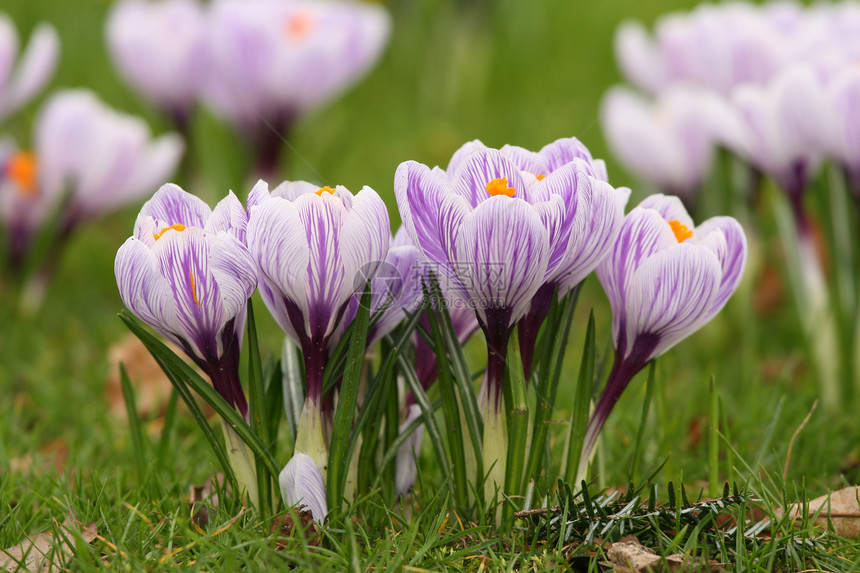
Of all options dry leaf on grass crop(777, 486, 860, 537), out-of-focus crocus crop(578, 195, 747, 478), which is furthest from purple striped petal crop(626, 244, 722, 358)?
dry leaf on grass crop(777, 486, 860, 537)

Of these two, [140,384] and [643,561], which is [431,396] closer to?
[643,561]

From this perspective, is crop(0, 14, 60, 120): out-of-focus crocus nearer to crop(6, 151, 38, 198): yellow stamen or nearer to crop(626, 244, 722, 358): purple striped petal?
crop(6, 151, 38, 198): yellow stamen

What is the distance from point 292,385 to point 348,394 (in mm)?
170

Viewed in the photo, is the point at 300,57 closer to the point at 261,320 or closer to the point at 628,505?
the point at 261,320

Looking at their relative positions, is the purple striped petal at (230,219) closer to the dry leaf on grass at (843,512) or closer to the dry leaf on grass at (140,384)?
the dry leaf on grass at (843,512)

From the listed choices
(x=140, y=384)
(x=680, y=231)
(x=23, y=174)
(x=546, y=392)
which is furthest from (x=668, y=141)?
(x=23, y=174)

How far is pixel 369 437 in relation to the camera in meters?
1.22

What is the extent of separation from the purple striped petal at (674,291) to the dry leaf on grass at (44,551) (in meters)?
0.77

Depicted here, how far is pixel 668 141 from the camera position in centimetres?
245

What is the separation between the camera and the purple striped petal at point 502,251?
1.04 m

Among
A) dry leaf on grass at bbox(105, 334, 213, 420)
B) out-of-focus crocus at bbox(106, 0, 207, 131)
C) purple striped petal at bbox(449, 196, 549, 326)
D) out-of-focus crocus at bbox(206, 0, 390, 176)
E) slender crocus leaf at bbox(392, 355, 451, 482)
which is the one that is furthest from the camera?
out-of-focus crocus at bbox(106, 0, 207, 131)

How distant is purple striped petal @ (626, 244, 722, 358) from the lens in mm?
1142

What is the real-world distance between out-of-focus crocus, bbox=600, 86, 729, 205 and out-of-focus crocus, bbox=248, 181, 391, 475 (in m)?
1.52

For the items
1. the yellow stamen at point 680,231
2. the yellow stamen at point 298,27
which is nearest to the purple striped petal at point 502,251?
the yellow stamen at point 680,231
